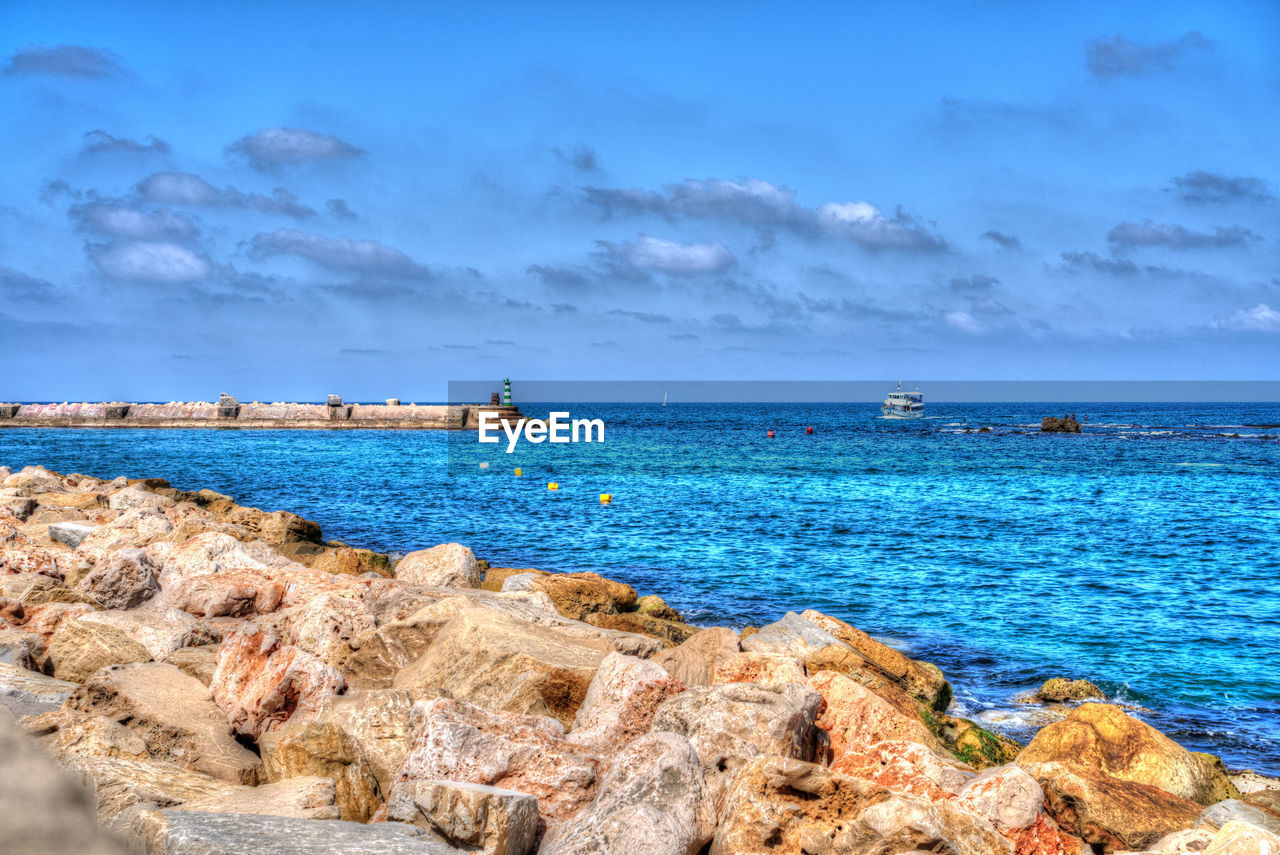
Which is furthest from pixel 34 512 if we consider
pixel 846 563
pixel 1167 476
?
pixel 1167 476

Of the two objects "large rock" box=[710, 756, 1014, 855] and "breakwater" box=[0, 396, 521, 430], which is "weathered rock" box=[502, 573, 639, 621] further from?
"breakwater" box=[0, 396, 521, 430]

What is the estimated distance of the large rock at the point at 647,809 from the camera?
4.50 metres

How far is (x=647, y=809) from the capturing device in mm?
4609

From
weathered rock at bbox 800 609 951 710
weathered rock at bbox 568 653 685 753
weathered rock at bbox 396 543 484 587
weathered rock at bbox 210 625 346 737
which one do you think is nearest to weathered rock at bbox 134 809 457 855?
weathered rock at bbox 568 653 685 753

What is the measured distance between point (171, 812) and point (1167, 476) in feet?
146

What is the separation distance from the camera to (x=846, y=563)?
20.6 metres

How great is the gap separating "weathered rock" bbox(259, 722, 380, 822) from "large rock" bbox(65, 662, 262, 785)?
425mm

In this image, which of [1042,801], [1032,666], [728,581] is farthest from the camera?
[728,581]

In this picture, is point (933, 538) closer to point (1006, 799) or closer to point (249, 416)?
point (1006, 799)

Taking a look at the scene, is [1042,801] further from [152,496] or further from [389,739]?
[152,496]

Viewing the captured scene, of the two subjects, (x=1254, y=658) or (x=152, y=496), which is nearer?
(x=1254, y=658)

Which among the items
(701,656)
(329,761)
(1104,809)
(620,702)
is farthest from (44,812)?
(1104,809)

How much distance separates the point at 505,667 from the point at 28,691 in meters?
3.34

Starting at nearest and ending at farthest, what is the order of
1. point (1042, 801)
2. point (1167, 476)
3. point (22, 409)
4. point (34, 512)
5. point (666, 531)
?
point (1042, 801) < point (34, 512) < point (666, 531) < point (1167, 476) < point (22, 409)
